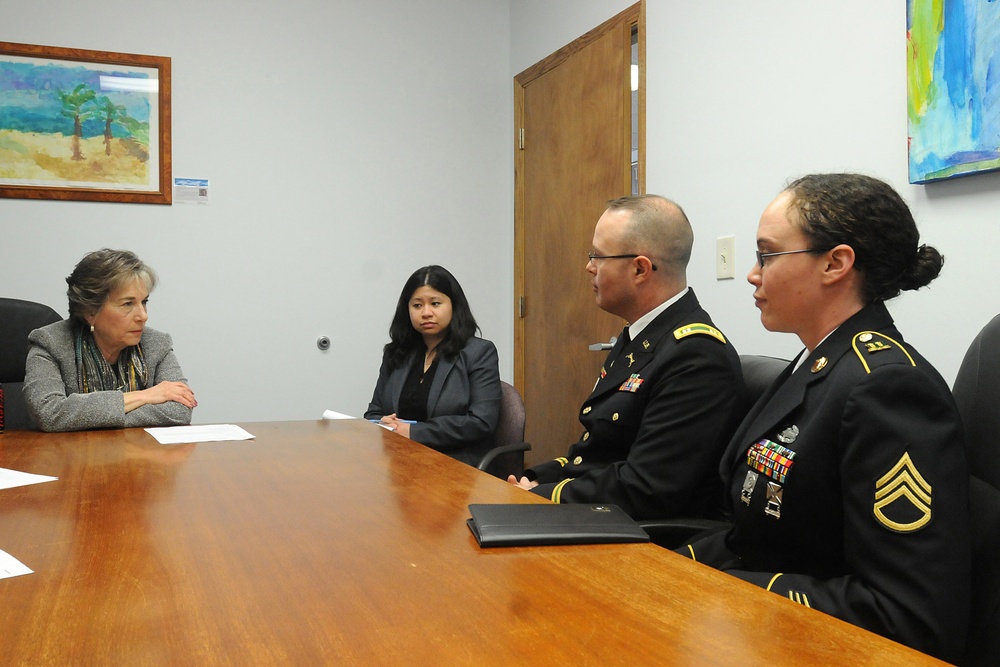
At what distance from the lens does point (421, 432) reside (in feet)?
9.37

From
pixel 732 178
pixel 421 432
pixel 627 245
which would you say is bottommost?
pixel 421 432

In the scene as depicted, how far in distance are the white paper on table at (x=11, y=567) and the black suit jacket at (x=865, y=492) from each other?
3.36 ft

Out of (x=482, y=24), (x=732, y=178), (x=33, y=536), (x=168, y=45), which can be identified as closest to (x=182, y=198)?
(x=168, y=45)

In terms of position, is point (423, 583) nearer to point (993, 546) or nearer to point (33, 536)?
point (33, 536)

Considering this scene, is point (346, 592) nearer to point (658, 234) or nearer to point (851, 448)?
point (851, 448)

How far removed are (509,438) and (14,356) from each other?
1.73 meters

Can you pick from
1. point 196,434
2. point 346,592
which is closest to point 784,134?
point 196,434

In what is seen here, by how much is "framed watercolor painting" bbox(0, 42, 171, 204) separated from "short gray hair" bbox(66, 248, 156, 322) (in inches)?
52.9

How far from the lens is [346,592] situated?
0.94m

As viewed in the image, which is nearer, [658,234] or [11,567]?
[11,567]

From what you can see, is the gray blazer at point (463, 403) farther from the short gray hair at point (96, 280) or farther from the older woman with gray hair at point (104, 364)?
the short gray hair at point (96, 280)

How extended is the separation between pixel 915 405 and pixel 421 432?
1.97 metres

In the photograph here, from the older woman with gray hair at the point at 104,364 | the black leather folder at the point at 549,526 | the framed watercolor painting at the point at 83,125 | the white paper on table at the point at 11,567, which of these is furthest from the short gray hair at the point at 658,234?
the framed watercolor painting at the point at 83,125

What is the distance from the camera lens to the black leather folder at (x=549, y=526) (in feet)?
3.72
